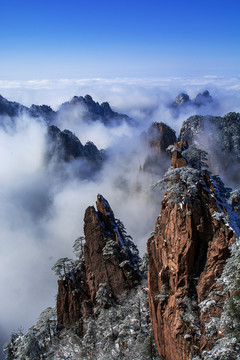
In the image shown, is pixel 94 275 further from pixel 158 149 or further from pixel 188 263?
pixel 158 149

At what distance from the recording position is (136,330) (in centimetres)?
3925

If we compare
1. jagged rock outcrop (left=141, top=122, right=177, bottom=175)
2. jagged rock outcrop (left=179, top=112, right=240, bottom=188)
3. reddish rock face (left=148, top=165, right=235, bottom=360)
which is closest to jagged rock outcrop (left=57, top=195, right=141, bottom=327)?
reddish rock face (left=148, top=165, right=235, bottom=360)

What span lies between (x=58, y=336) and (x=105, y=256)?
1724cm

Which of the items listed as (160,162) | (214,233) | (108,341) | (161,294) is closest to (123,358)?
(108,341)

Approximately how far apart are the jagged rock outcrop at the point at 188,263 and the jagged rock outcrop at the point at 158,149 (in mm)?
91397

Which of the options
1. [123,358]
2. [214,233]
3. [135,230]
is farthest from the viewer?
[135,230]

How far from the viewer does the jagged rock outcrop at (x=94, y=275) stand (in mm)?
47719

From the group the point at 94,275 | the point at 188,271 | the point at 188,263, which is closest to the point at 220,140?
the point at 94,275

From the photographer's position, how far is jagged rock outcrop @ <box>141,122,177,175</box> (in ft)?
409

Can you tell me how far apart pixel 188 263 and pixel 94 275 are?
84.8ft

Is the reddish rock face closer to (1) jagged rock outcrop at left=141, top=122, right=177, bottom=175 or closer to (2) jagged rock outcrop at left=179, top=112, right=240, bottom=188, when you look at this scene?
(2) jagged rock outcrop at left=179, top=112, right=240, bottom=188

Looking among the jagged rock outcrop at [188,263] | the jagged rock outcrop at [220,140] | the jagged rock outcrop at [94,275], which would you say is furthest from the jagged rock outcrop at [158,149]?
the jagged rock outcrop at [188,263]

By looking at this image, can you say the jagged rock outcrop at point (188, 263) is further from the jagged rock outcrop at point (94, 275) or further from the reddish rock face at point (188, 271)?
the jagged rock outcrop at point (94, 275)

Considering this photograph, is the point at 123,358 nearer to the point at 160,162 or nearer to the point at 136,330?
the point at 136,330
